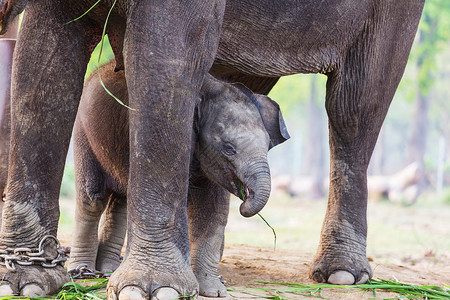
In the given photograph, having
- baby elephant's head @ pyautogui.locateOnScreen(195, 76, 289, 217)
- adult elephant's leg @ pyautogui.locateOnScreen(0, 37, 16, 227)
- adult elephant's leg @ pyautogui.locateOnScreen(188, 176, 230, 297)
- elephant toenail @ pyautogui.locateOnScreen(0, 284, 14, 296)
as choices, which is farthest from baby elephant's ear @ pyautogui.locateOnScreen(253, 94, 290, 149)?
adult elephant's leg @ pyautogui.locateOnScreen(0, 37, 16, 227)

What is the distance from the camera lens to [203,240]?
3.35 metres

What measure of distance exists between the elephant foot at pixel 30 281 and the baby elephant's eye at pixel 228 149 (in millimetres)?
904

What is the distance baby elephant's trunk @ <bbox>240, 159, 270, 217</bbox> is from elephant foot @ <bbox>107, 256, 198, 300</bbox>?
0.36 m

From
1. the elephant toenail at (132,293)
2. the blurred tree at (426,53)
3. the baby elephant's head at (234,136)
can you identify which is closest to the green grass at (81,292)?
the elephant toenail at (132,293)

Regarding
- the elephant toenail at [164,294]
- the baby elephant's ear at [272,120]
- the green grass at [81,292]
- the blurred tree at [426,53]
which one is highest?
the blurred tree at [426,53]

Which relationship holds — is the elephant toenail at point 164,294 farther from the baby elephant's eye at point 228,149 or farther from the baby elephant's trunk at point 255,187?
the baby elephant's eye at point 228,149

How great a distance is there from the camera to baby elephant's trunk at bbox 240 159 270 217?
287cm

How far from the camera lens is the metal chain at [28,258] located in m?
2.92

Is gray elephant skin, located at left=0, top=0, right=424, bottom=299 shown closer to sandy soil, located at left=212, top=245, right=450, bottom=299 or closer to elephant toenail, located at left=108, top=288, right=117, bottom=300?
elephant toenail, located at left=108, top=288, right=117, bottom=300

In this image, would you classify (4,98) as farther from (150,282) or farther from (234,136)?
(150,282)

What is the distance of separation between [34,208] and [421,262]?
458 cm

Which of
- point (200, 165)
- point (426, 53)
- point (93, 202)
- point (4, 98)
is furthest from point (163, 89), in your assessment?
point (426, 53)

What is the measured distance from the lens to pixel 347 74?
14.3 ft

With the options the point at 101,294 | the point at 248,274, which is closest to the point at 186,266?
the point at 101,294
